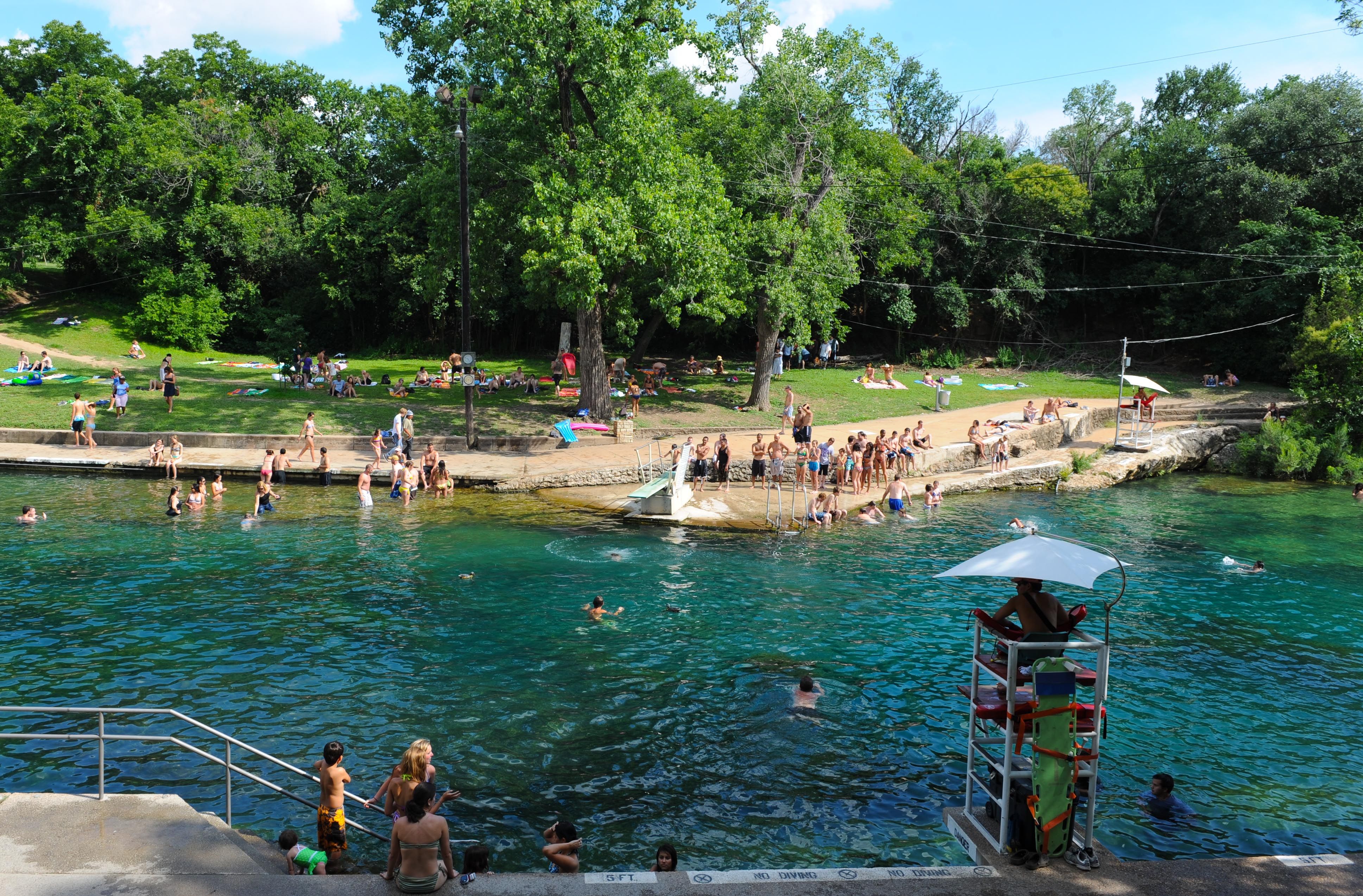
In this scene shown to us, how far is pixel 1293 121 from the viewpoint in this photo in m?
42.1

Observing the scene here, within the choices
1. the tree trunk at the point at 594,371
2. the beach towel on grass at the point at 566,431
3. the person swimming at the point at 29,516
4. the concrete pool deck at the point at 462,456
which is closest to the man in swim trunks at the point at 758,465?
the concrete pool deck at the point at 462,456

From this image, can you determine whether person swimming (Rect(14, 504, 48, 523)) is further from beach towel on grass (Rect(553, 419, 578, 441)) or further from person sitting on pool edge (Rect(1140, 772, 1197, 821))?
person sitting on pool edge (Rect(1140, 772, 1197, 821))

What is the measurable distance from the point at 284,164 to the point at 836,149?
33.0 metres

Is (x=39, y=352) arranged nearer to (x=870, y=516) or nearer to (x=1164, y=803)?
(x=870, y=516)

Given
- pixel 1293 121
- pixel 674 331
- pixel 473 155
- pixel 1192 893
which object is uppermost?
pixel 1293 121

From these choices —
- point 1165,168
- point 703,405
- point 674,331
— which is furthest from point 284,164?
point 1165,168

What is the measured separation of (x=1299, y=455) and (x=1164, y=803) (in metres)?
26.4

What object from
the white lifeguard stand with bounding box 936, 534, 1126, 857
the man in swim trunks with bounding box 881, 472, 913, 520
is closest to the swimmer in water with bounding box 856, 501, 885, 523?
the man in swim trunks with bounding box 881, 472, 913, 520

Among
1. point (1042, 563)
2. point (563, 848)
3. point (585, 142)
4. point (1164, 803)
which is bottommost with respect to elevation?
point (1164, 803)

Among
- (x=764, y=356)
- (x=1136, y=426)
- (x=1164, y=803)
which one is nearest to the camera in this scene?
(x=1164, y=803)

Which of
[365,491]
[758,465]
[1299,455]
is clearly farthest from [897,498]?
[1299,455]

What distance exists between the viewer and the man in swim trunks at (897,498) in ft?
78.9

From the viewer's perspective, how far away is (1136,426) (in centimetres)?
3195

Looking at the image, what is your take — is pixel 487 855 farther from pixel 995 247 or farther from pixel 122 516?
pixel 995 247
